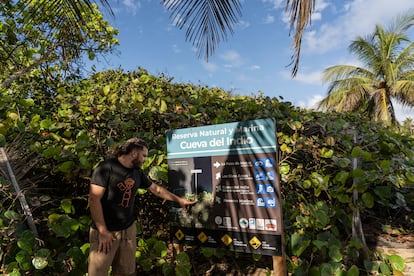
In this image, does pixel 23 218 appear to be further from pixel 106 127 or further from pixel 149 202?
pixel 106 127

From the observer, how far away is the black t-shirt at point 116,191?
2166mm

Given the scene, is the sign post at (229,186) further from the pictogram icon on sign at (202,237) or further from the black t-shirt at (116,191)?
the black t-shirt at (116,191)

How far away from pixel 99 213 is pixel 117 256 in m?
0.49

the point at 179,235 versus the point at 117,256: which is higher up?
the point at 179,235

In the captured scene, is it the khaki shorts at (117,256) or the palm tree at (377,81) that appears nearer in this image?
the khaki shorts at (117,256)

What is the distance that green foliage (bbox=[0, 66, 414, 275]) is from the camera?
2.45 metres

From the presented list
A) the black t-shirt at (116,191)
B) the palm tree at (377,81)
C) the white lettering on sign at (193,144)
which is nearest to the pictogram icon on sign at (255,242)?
the white lettering on sign at (193,144)

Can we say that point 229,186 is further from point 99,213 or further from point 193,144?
point 99,213

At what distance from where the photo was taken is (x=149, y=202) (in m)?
3.32

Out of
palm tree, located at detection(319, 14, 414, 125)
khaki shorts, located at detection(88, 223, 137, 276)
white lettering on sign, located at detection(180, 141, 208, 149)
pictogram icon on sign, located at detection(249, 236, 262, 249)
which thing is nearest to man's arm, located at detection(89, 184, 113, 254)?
khaki shorts, located at detection(88, 223, 137, 276)

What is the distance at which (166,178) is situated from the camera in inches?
112

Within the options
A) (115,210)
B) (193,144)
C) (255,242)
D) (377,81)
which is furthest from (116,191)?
(377,81)

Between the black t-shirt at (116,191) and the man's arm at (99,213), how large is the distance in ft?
0.16

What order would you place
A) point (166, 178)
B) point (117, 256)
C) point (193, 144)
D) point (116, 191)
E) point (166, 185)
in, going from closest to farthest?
point (116, 191)
point (117, 256)
point (193, 144)
point (166, 178)
point (166, 185)
